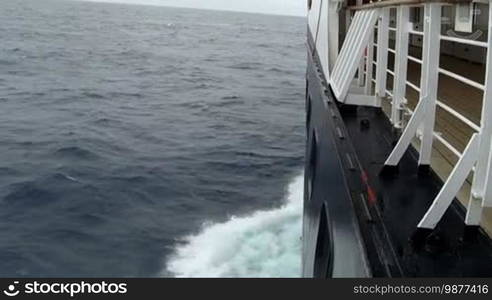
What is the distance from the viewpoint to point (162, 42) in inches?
2272

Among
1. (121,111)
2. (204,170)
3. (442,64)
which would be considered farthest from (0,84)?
(442,64)

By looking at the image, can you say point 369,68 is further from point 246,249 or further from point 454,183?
point 246,249

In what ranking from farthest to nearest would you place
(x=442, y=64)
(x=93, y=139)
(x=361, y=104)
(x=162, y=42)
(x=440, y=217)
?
(x=162, y=42)
(x=93, y=139)
(x=442, y=64)
(x=361, y=104)
(x=440, y=217)

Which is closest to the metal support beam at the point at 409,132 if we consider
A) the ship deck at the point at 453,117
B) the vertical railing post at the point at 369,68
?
the ship deck at the point at 453,117

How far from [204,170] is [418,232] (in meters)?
11.2

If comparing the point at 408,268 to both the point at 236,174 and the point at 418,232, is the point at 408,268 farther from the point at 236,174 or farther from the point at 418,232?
the point at 236,174

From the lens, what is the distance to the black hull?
9.67ft

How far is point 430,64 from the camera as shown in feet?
12.4

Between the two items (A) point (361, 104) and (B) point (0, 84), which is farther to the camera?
(B) point (0, 84)

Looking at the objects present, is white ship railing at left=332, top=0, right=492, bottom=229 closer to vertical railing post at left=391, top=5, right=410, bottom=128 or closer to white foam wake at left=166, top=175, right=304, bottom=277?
vertical railing post at left=391, top=5, right=410, bottom=128

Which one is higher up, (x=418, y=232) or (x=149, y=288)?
(x=418, y=232)

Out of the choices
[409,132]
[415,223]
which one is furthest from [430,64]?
[415,223]

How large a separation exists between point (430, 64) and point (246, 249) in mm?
6754

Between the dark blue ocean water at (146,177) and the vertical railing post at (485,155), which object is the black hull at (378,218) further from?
the dark blue ocean water at (146,177)
